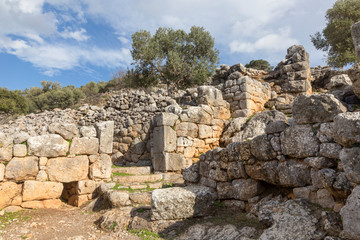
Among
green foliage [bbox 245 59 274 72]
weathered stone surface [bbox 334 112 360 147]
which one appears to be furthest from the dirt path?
green foliage [bbox 245 59 274 72]

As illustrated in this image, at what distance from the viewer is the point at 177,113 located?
9.82 m

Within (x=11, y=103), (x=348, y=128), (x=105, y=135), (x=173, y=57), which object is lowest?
(x=348, y=128)

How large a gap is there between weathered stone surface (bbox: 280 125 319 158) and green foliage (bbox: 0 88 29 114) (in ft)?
104

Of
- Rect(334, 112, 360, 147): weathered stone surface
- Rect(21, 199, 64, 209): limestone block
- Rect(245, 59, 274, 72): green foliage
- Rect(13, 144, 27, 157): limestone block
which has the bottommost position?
Rect(21, 199, 64, 209): limestone block

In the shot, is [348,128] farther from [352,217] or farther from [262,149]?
[262,149]

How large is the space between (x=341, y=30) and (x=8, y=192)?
80.3 feet

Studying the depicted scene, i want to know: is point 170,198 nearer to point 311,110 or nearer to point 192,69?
point 311,110

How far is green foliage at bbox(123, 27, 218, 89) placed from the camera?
69.2 feet

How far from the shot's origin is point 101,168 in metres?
7.32

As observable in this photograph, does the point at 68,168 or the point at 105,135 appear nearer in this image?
the point at 68,168

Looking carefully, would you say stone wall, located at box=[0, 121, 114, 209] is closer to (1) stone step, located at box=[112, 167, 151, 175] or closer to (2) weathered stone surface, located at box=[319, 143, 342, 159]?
(1) stone step, located at box=[112, 167, 151, 175]

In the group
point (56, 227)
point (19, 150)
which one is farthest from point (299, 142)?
point (19, 150)

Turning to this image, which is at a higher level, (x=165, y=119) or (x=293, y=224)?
(x=165, y=119)

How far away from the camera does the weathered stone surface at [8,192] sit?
6.01m
